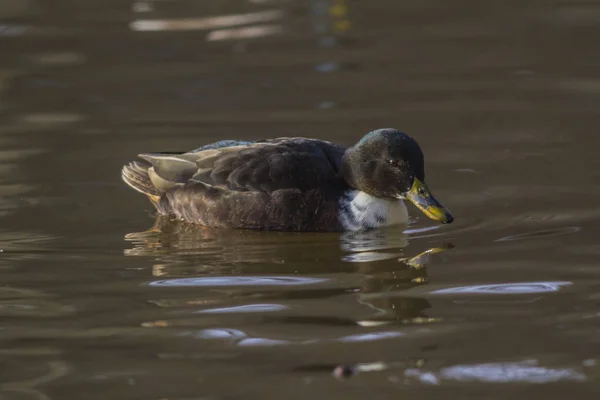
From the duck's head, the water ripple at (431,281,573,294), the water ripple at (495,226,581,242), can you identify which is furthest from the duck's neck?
the water ripple at (431,281,573,294)

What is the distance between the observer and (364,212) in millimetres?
9250

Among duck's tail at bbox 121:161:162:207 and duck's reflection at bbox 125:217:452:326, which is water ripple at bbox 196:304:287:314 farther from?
duck's tail at bbox 121:161:162:207

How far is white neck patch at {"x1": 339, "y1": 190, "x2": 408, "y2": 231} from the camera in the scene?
923 centimetres

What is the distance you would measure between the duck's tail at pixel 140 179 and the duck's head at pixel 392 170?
1.65m

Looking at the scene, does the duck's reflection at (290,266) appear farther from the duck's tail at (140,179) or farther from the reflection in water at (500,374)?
the reflection in water at (500,374)

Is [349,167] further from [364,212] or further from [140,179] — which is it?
[140,179]

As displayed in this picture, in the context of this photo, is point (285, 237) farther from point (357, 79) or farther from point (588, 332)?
point (357, 79)

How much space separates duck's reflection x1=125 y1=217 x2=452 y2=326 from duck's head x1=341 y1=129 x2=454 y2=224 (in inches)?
11.7

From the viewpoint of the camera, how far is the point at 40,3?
59.9 feet

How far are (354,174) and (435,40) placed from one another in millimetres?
6487

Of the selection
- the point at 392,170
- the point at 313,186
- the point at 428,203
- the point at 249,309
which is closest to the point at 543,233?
the point at 428,203

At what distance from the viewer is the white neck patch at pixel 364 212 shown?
9.23 m

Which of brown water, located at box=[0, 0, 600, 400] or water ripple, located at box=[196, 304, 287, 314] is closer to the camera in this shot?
brown water, located at box=[0, 0, 600, 400]

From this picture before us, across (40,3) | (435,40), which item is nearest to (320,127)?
(435,40)
